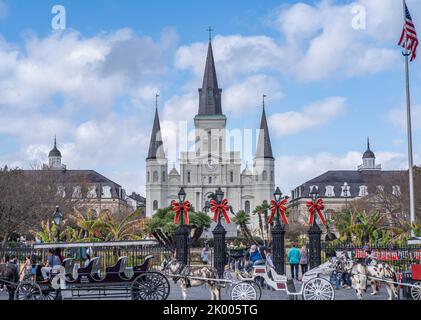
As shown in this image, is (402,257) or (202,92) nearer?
(402,257)

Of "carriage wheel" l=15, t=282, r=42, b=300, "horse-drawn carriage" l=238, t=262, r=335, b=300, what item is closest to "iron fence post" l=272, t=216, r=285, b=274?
"horse-drawn carriage" l=238, t=262, r=335, b=300

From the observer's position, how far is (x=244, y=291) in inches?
556

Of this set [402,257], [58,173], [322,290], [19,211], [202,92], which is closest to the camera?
[322,290]

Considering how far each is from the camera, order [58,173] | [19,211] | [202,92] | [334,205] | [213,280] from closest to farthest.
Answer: [213,280] → [19,211] → [58,173] → [334,205] → [202,92]

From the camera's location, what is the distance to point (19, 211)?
43.8 m

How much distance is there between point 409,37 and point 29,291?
19206 millimetres

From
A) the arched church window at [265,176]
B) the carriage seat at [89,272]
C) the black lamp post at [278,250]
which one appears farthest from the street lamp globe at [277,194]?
the arched church window at [265,176]

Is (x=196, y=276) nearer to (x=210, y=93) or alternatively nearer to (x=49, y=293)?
(x=49, y=293)

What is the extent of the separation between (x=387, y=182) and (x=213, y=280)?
54.7 m

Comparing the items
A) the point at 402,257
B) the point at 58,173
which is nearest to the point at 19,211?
the point at 58,173

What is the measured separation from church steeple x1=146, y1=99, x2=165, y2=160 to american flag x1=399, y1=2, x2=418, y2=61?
8213cm

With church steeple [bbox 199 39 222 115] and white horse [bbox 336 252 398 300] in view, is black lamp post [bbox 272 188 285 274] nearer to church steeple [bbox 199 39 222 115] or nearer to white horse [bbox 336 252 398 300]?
white horse [bbox 336 252 398 300]

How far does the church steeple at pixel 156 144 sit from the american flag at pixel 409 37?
82.1 meters
